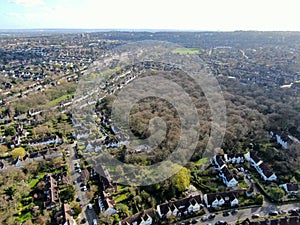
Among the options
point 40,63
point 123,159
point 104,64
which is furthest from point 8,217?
point 40,63

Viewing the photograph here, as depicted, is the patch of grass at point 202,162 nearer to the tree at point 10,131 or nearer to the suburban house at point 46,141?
the suburban house at point 46,141

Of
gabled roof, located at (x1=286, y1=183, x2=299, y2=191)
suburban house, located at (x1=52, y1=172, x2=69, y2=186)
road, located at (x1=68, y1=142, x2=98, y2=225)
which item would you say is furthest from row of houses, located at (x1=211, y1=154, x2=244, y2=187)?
suburban house, located at (x1=52, y1=172, x2=69, y2=186)

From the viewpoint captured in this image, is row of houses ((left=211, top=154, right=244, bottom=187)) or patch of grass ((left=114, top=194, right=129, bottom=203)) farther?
row of houses ((left=211, top=154, right=244, bottom=187))

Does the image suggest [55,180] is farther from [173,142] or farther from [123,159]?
[173,142]

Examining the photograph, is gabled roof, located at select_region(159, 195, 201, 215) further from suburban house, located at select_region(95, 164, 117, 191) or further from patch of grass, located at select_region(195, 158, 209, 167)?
patch of grass, located at select_region(195, 158, 209, 167)

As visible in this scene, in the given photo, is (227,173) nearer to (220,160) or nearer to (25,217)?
(220,160)

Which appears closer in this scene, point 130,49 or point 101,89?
point 101,89
